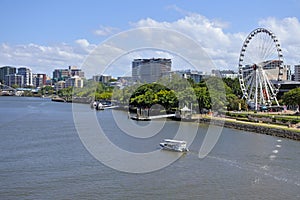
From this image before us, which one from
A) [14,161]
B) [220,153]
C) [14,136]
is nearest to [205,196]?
[220,153]

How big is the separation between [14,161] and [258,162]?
40.5 ft

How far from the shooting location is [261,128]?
110ft

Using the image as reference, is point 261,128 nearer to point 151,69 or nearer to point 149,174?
point 149,174

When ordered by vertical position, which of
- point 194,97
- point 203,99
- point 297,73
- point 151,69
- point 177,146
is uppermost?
point 297,73

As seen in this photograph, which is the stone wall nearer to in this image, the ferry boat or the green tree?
the ferry boat

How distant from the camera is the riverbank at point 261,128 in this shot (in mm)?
29911

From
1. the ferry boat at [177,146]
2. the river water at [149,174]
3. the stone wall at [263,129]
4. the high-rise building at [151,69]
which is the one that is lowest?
the river water at [149,174]

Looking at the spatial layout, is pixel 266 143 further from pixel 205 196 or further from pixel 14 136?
pixel 14 136

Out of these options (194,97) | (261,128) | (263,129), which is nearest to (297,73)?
(194,97)

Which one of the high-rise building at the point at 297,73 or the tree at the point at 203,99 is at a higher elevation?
the high-rise building at the point at 297,73

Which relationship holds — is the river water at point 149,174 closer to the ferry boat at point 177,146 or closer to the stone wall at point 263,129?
the ferry boat at point 177,146

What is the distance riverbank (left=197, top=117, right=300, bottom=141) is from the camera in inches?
1178

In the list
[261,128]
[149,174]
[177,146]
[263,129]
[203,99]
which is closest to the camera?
[149,174]

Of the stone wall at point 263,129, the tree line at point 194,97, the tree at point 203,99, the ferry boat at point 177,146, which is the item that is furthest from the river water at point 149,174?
the tree line at point 194,97
